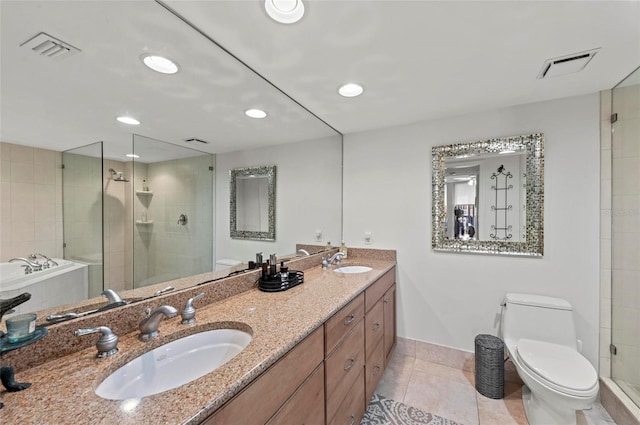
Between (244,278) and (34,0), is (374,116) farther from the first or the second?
(34,0)

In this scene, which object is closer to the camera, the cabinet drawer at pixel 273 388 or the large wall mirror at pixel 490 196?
the cabinet drawer at pixel 273 388

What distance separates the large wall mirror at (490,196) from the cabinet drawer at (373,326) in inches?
33.2

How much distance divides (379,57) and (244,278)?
1504 millimetres

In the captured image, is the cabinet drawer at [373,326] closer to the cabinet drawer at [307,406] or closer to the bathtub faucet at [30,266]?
the cabinet drawer at [307,406]

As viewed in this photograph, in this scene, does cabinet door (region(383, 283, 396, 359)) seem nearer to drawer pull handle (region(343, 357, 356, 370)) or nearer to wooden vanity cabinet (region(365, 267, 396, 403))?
wooden vanity cabinet (region(365, 267, 396, 403))

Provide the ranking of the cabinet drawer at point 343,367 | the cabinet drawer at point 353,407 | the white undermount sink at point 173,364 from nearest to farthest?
the white undermount sink at point 173,364 → the cabinet drawer at point 343,367 → the cabinet drawer at point 353,407

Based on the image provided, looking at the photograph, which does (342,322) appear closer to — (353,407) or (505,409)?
(353,407)

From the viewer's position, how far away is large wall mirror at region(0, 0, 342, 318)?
812mm

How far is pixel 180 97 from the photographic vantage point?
133cm

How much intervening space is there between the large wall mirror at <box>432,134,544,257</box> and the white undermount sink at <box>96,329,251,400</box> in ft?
6.48

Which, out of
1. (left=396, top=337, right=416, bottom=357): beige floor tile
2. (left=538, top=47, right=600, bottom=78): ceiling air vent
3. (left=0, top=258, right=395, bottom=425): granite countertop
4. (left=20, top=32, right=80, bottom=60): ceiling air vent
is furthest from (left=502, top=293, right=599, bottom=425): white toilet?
(left=20, top=32, right=80, bottom=60): ceiling air vent

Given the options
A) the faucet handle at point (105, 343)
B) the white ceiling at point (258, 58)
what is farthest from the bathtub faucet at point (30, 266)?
the white ceiling at point (258, 58)

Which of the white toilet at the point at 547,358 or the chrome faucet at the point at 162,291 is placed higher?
the chrome faucet at the point at 162,291

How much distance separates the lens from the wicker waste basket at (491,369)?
1.89 meters
